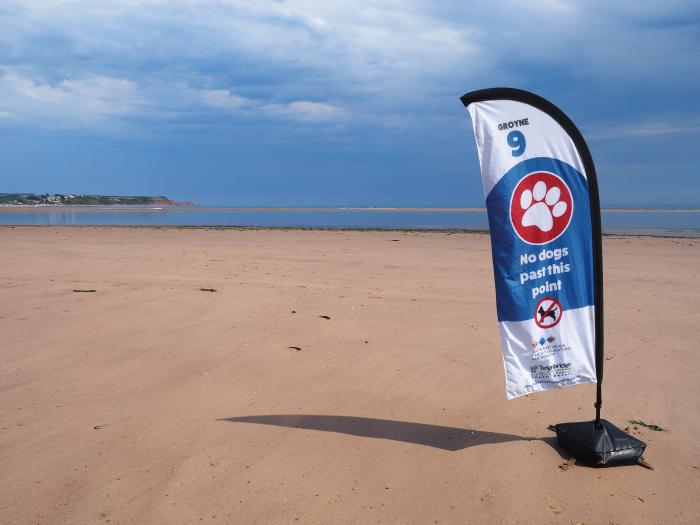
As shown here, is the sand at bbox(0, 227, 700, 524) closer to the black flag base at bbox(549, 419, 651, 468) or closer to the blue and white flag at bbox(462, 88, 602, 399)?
the black flag base at bbox(549, 419, 651, 468)

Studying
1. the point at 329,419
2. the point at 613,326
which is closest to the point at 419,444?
the point at 329,419

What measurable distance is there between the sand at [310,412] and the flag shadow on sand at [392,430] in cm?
2

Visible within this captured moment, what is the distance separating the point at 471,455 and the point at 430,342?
2.95m

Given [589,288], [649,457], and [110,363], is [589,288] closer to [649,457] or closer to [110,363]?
[649,457]

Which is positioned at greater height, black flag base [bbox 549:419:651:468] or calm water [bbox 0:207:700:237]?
calm water [bbox 0:207:700:237]

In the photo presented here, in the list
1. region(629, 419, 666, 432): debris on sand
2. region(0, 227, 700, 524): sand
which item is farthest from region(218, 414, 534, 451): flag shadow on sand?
region(629, 419, 666, 432): debris on sand

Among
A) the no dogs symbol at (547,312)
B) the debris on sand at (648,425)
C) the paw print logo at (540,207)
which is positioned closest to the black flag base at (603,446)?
the debris on sand at (648,425)

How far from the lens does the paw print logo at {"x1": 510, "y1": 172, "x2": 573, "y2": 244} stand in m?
3.66

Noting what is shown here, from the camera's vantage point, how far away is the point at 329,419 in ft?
15.0

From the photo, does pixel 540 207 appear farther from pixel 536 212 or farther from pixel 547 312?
pixel 547 312

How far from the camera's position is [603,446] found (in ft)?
12.1

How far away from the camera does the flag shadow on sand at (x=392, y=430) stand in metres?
4.14

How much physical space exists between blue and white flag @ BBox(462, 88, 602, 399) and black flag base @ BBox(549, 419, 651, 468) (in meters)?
0.76

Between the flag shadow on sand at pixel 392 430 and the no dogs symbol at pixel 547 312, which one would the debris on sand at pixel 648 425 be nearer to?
the flag shadow on sand at pixel 392 430
